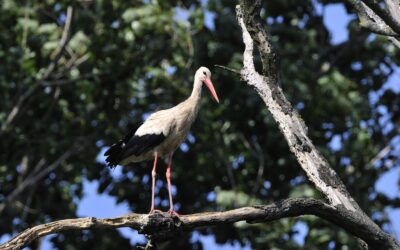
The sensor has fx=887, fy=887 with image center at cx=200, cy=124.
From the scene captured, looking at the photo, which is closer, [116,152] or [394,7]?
[394,7]

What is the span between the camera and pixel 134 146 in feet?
29.2

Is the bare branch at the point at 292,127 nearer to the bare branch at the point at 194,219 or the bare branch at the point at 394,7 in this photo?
the bare branch at the point at 194,219

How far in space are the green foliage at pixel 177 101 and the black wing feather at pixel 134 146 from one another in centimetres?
344

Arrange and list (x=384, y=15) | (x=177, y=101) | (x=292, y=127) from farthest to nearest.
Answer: (x=177, y=101)
(x=292, y=127)
(x=384, y=15)

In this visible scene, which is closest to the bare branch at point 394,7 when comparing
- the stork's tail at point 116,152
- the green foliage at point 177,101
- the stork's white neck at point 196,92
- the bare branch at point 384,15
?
the bare branch at point 384,15

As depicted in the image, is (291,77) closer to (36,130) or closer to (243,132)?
(243,132)

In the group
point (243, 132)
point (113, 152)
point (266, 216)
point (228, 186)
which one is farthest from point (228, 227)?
point (266, 216)

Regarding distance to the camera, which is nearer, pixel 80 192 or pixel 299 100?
pixel 299 100

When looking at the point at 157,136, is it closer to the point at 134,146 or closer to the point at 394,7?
the point at 134,146

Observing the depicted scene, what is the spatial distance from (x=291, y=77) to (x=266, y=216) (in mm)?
6608

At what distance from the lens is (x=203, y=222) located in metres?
6.28

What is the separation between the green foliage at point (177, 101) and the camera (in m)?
12.7

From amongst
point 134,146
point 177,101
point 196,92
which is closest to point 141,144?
point 134,146

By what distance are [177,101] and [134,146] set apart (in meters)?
4.11
